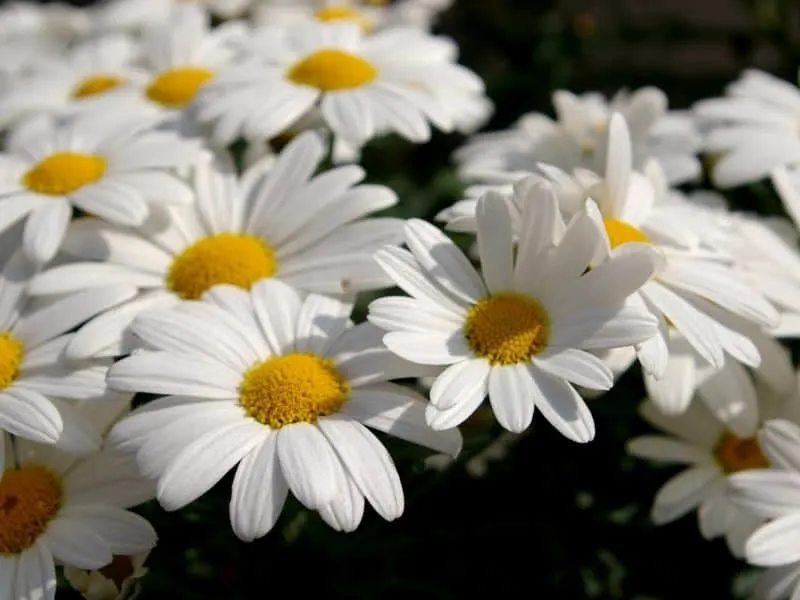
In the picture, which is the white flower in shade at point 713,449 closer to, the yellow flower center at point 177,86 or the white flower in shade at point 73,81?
the yellow flower center at point 177,86

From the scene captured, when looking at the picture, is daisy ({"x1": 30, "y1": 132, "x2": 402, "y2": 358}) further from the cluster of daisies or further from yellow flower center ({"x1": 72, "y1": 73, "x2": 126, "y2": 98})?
yellow flower center ({"x1": 72, "y1": 73, "x2": 126, "y2": 98})

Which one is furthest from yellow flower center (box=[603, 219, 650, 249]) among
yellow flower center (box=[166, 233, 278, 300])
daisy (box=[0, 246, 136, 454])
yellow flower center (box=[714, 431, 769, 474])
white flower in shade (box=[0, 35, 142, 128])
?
white flower in shade (box=[0, 35, 142, 128])

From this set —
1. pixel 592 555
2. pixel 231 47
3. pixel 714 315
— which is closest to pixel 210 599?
pixel 592 555

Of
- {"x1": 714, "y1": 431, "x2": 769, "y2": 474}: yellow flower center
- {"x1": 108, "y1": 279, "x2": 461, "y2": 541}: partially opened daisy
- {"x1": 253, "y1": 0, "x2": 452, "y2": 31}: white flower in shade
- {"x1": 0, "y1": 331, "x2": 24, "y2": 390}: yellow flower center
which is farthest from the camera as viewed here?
{"x1": 253, "y1": 0, "x2": 452, "y2": 31}: white flower in shade

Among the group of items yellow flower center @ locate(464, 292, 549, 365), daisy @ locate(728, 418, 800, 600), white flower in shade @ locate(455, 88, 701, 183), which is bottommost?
daisy @ locate(728, 418, 800, 600)

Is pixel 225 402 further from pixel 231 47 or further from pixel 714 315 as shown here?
pixel 231 47

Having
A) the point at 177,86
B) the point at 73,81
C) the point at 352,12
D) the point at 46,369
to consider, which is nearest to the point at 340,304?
the point at 46,369

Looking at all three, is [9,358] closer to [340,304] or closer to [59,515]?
[59,515]

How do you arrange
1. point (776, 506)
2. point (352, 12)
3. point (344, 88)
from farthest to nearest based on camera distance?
point (352, 12) → point (344, 88) → point (776, 506)
